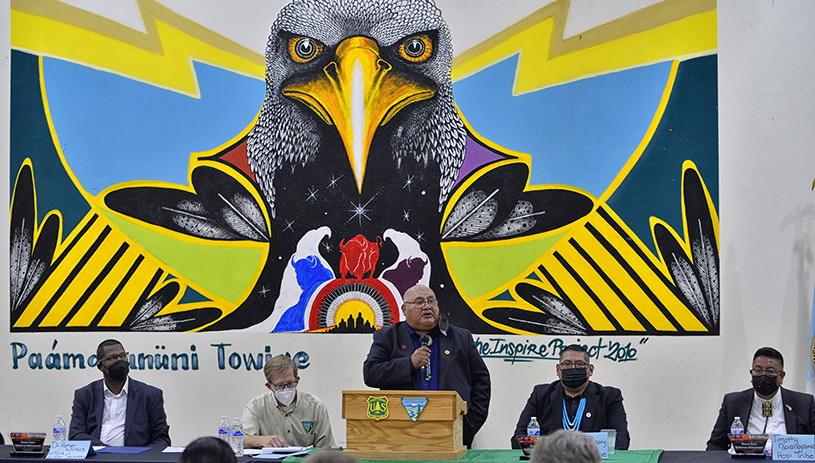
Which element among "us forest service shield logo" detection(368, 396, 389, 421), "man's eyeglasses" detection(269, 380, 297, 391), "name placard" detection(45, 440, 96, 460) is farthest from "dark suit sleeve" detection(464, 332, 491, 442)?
"name placard" detection(45, 440, 96, 460)

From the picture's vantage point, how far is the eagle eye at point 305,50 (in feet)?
18.5

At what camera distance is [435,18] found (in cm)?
556

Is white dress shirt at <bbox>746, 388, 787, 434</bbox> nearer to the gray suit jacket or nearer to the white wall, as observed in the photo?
the white wall

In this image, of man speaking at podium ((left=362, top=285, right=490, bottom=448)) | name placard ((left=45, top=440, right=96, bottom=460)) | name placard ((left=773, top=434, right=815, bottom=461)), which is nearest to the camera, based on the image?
name placard ((left=773, top=434, right=815, bottom=461))

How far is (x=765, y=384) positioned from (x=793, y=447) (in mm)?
1117

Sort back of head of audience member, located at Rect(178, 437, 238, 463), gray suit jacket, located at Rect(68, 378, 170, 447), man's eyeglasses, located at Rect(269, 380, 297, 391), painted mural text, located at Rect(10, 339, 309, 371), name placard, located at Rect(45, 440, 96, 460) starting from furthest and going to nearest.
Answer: painted mural text, located at Rect(10, 339, 309, 371)
gray suit jacket, located at Rect(68, 378, 170, 447)
man's eyeglasses, located at Rect(269, 380, 297, 391)
name placard, located at Rect(45, 440, 96, 460)
back of head of audience member, located at Rect(178, 437, 238, 463)

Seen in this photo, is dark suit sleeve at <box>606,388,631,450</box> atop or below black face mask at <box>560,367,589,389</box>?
below

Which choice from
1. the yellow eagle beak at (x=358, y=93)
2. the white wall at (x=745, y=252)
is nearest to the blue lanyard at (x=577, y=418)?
the white wall at (x=745, y=252)

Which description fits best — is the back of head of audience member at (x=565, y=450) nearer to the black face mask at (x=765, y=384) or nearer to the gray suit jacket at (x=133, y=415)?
the black face mask at (x=765, y=384)

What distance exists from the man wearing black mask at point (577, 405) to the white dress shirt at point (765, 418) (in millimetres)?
685

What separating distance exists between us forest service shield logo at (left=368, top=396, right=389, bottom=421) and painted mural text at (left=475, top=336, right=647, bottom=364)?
5.93ft

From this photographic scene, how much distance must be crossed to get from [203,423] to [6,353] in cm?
146

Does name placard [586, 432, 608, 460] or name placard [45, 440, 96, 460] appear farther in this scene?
Result: name placard [45, 440, 96, 460]

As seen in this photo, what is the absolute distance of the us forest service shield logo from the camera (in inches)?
140
